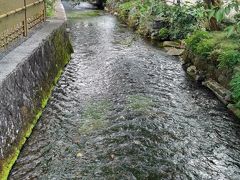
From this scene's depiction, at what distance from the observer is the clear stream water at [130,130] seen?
23.1ft

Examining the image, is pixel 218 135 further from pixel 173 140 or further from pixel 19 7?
pixel 19 7

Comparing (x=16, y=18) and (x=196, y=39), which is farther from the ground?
(x=16, y=18)

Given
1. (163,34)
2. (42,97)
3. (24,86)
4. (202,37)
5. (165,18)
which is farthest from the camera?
(165,18)

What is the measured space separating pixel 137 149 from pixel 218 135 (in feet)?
7.52

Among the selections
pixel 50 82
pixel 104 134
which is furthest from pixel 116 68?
pixel 104 134

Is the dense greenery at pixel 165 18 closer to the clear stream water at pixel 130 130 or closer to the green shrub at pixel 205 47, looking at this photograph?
the green shrub at pixel 205 47

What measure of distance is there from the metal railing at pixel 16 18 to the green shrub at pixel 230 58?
646 centimetres

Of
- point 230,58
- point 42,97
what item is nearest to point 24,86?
point 42,97

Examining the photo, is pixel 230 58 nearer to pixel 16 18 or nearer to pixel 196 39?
pixel 196 39

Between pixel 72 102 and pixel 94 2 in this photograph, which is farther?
pixel 94 2

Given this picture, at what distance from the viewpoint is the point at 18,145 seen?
24.9 feet

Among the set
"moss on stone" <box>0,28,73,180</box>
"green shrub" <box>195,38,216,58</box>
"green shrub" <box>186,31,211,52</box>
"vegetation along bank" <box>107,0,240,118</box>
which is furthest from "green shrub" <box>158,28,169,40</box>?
"green shrub" <box>195,38,216,58</box>

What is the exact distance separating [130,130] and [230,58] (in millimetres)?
4475

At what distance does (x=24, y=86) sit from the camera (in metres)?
8.59
